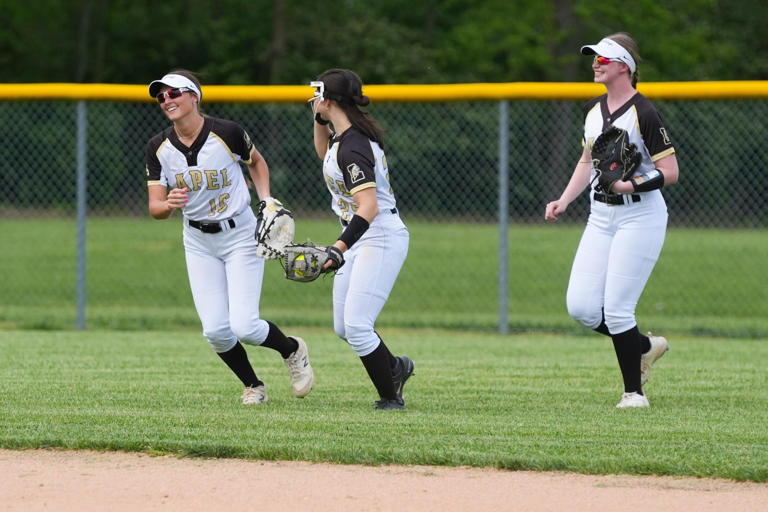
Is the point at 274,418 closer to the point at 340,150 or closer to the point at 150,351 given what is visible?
the point at 340,150

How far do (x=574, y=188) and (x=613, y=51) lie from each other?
82 cm

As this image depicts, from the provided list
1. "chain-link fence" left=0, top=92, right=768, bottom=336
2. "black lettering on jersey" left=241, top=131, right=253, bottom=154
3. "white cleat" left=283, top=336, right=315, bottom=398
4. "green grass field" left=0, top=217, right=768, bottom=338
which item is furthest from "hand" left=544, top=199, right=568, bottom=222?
"chain-link fence" left=0, top=92, right=768, bottom=336

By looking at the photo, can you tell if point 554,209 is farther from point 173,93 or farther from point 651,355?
point 173,93

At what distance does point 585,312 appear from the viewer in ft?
21.1

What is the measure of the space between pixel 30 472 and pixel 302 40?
30.4 meters

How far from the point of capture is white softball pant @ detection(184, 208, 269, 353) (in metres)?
6.37

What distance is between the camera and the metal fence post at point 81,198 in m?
10.6

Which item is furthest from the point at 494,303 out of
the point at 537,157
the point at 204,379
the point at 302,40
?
the point at 302,40

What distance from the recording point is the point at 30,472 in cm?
500

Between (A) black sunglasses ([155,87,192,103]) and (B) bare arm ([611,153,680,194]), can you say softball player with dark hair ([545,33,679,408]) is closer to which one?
(B) bare arm ([611,153,680,194])

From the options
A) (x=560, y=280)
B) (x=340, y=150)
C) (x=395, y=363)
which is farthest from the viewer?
(x=560, y=280)

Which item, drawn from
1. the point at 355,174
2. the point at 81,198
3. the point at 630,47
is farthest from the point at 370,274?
the point at 81,198

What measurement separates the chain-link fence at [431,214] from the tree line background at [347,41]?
13045 mm

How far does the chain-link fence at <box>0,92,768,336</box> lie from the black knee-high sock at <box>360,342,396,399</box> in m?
5.09
